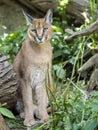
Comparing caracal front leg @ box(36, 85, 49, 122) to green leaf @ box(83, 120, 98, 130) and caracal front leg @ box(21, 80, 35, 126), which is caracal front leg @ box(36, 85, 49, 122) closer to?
caracal front leg @ box(21, 80, 35, 126)

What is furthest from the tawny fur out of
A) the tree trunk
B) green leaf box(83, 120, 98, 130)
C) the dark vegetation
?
the tree trunk

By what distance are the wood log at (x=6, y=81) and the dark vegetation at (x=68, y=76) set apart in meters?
0.22

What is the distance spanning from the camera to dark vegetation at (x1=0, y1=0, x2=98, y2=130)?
3.59m

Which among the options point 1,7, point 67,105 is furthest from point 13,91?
point 1,7

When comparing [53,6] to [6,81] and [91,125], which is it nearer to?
[6,81]

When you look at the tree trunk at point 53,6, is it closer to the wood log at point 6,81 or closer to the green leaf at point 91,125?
the wood log at point 6,81

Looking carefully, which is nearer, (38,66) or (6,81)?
(6,81)

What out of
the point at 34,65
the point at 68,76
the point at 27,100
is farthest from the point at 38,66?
the point at 68,76

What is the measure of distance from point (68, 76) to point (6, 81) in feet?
5.14

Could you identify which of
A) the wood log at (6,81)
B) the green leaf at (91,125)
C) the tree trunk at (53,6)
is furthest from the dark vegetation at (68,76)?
the wood log at (6,81)

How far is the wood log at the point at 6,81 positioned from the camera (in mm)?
4000

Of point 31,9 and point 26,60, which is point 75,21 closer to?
point 31,9

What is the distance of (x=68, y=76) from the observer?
5461 mm

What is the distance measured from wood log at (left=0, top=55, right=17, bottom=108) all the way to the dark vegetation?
0.22 m
